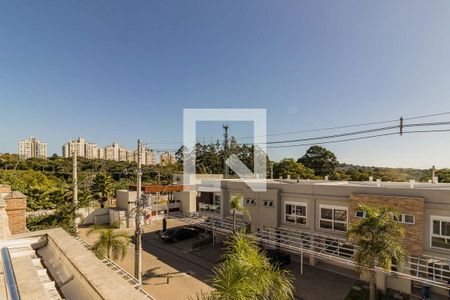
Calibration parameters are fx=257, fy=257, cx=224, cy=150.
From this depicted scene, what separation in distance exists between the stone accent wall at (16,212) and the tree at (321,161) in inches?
2050

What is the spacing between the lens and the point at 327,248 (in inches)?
614

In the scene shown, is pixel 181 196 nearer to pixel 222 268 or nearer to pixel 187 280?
pixel 187 280

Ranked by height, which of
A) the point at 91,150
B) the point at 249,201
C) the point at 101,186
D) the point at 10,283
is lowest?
the point at 101,186

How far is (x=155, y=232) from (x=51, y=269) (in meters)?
23.9

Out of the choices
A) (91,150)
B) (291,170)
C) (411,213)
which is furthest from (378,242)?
(91,150)

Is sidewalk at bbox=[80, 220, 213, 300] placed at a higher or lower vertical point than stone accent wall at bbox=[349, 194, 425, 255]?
lower

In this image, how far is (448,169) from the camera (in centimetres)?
4700

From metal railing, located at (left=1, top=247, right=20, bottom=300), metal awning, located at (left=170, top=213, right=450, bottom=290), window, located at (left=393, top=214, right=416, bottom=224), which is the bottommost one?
metal awning, located at (left=170, top=213, right=450, bottom=290)

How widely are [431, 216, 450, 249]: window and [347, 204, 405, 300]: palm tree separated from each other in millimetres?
3714

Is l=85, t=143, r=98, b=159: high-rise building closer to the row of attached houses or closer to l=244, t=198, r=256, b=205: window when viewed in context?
the row of attached houses

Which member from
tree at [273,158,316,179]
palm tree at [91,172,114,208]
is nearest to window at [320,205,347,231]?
tree at [273,158,316,179]

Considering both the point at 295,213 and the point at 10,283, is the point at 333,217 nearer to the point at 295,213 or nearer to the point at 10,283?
the point at 295,213

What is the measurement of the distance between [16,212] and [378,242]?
14707 millimetres

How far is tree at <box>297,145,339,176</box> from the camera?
179 ft
